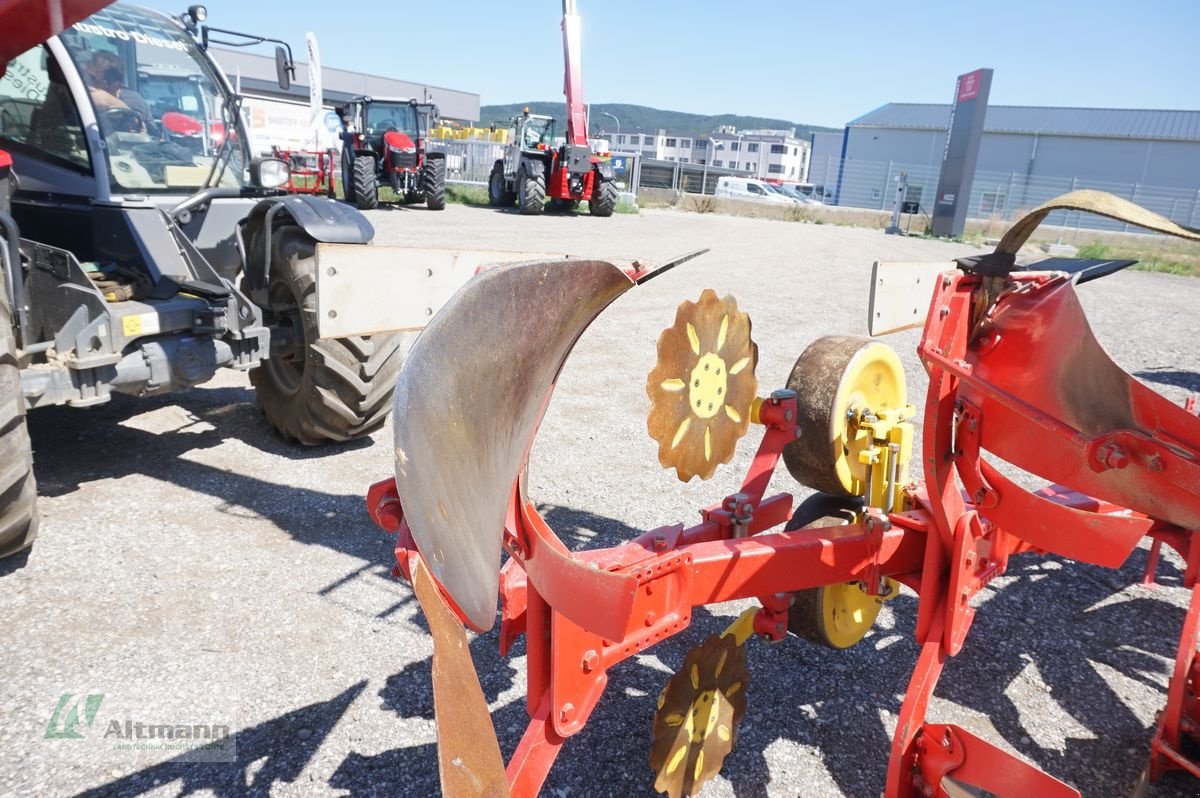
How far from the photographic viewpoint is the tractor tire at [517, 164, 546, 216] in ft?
59.5

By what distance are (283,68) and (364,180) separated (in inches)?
488

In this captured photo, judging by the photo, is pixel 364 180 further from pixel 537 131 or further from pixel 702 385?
pixel 702 385

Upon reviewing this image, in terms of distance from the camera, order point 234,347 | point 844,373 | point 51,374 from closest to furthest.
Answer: point 844,373 < point 51,374 < point 234,347

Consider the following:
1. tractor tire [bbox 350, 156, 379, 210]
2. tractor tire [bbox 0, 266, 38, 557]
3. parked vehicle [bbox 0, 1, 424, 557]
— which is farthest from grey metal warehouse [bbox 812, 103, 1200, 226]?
tractor tire [bbox 0, 266, 38, 557]

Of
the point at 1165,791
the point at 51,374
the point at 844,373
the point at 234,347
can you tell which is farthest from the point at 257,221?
the point at 1165,791

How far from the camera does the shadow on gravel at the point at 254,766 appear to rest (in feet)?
6.93

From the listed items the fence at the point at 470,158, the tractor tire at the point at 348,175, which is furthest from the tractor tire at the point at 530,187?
the fence at the point at 470,158

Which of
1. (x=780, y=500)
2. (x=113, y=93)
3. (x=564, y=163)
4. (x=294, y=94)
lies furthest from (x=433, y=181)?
(x=780, y=500)

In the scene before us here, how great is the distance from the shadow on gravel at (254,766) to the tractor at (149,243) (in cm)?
126

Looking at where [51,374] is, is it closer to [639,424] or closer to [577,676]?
[577,676]

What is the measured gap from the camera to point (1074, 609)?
130 inches

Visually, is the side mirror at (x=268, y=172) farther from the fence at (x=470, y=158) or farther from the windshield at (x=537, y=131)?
the fence at (x=470, y=158)

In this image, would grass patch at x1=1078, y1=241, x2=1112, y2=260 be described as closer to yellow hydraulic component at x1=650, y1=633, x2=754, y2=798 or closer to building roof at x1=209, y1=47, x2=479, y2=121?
yellow hydraulic component at x1=650, y1=633, x2=754, y2=798

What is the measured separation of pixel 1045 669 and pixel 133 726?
117 inches
